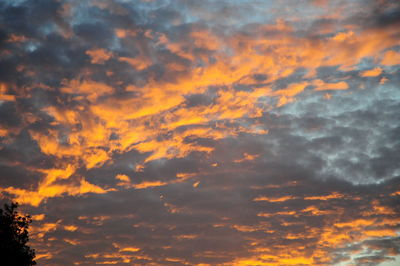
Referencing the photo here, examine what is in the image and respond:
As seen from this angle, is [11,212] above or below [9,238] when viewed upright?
above

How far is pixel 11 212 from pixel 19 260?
24.8ft

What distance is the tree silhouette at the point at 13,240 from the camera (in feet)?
183

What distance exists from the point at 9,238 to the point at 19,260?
391 centimetres

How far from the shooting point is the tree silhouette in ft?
183

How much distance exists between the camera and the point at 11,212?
59.5 meters

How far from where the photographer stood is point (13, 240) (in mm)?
57938

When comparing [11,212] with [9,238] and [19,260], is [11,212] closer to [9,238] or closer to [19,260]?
[9,238]

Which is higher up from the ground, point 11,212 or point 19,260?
point 11,212

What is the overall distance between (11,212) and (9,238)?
3886mm

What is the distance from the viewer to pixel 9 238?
2279 inches

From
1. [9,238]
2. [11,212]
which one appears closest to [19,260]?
[9,238]
